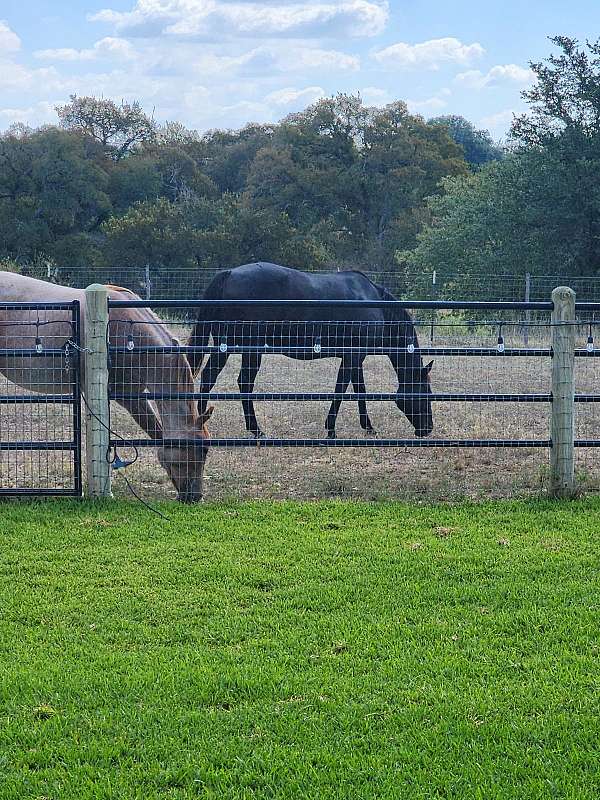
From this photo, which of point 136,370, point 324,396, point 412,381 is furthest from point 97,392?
point 412,381

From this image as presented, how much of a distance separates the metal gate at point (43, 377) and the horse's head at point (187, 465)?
0.60m

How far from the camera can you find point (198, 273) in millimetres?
27797

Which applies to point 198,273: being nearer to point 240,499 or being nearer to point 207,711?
point 240,499

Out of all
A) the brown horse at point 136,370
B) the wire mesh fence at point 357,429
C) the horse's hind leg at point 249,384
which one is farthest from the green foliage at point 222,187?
the brown horse at point 136,370

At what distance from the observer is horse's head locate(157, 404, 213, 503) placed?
21.2 ft

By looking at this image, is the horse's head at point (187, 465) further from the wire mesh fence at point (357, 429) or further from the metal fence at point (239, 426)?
the wire mesh fence at point (357, 429)

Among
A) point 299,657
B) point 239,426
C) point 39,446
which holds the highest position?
point 39,446

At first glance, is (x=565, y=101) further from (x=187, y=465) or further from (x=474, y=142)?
(x=474, y=142)

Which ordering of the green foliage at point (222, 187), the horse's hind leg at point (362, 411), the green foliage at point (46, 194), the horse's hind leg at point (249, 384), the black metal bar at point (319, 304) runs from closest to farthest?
the black metal bar at point (319, 304) → the horse's hind leg at point (249, 384) → the horse's hind leg at point (362, 411) → the green foliage at point (222, 187) → the green foliage at point (46, 194)

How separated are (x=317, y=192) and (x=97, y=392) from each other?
32.9 meters

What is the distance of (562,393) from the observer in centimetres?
626

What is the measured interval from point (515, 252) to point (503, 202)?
152cm

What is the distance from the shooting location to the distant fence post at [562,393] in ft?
20.4

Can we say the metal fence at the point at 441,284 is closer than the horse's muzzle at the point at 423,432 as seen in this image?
No
